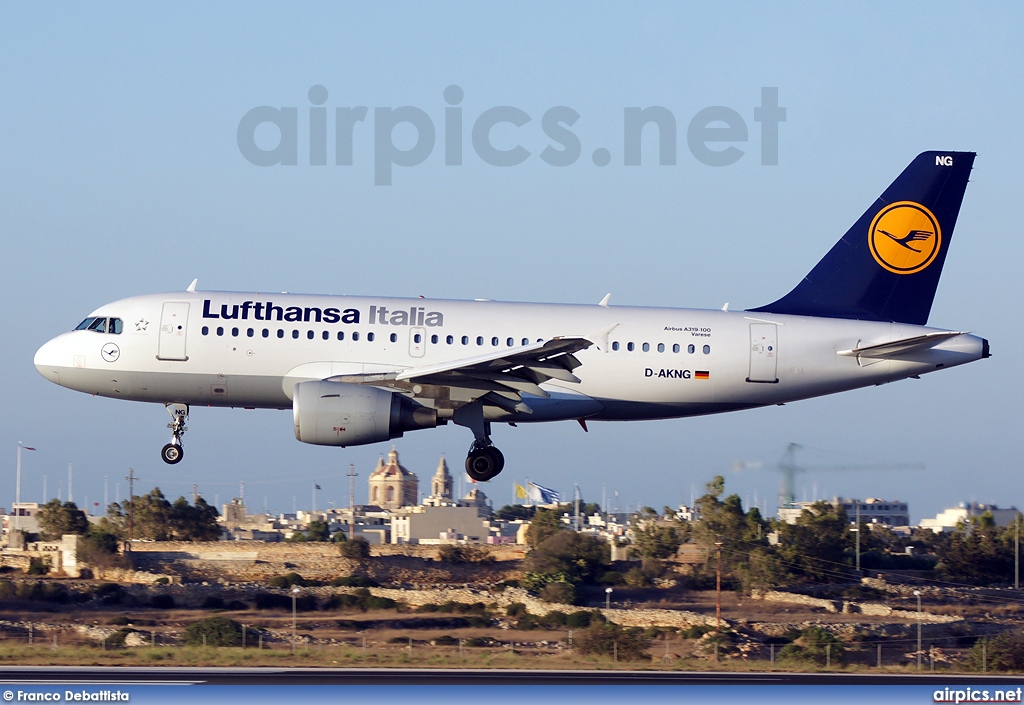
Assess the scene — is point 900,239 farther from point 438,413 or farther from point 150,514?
point 150,514

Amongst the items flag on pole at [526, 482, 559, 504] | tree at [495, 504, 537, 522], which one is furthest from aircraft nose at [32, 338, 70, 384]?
flag on pole at [526, 482, 559, 504]

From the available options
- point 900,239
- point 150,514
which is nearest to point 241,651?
point 900,239

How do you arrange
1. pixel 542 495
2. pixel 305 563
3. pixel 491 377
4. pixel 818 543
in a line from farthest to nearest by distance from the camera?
pixel 542 495 → pixel 818 543 → pixel 305 563 → pixel 491 377

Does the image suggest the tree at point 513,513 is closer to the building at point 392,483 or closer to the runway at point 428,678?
the building at point 392,483

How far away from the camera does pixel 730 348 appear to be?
33.4 metres

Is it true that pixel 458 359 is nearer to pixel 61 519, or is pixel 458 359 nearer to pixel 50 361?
pixel 50 361

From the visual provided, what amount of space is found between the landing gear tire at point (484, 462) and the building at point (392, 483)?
13483 centimetres

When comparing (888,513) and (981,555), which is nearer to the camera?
(981,555)

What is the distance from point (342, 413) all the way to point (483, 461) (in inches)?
170

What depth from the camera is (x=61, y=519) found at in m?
76.9

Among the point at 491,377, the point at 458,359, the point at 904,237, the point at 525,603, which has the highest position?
the point at 904,237

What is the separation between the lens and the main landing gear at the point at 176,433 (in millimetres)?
33625

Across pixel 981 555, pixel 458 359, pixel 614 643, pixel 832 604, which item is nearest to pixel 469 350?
pixel 458 359

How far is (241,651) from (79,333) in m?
9.38
